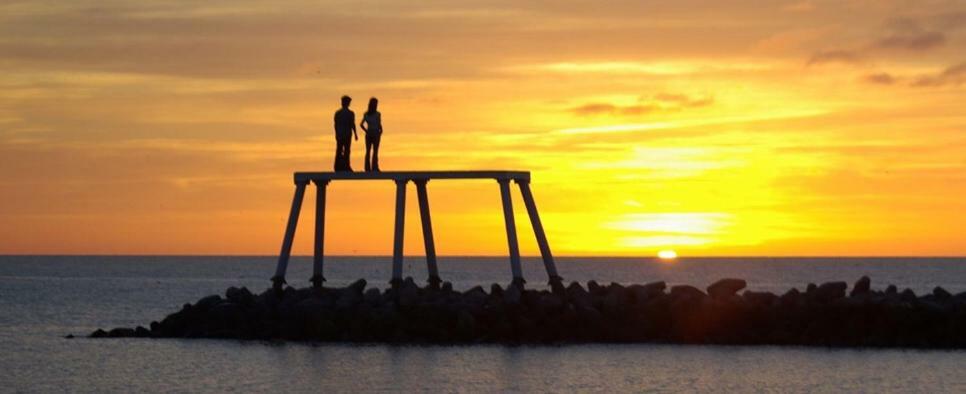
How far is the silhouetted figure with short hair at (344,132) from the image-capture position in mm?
44688

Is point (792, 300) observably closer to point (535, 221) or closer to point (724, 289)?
point (724, 289)

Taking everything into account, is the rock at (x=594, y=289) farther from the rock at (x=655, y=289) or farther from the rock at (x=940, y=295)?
the rock at (x=940, y=295)

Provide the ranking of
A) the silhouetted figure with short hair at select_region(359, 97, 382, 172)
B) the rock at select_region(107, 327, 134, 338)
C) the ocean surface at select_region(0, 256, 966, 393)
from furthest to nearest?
the rock at select_region(107, 327, 134, 338), the silhouetted figure with short hair at select_region(359, 97, 382, 172), the ocean surface at select_region(0, 256, 966, 393)

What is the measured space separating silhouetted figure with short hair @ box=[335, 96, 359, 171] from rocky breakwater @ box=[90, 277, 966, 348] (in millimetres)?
3285

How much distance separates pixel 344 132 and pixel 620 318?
7806 millimetres

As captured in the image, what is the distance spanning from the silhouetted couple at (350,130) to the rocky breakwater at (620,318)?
10.7 feet

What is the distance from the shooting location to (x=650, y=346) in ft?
146

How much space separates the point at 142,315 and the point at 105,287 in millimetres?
41759

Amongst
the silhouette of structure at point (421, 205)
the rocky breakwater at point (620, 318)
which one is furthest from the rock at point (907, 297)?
the silhouette of structure at point (421, 205)

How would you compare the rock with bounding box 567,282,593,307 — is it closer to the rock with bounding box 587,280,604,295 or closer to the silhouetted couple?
the rock with bounding box 587,280,604,295

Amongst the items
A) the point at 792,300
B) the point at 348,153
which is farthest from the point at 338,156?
the point at 792,300

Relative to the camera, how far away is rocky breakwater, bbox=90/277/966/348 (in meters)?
44.9

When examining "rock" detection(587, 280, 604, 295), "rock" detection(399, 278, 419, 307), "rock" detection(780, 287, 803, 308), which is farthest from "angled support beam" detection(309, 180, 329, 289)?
"rock" detection(780, 287, 803, 308)

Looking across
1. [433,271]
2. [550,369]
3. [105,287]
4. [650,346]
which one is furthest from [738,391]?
[105,287]
